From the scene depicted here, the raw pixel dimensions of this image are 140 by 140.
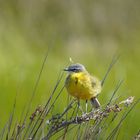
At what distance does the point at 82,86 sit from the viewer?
10.2 feet

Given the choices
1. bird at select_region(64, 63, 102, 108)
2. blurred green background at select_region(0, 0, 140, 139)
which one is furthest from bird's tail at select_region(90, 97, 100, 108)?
blurred green background at select_region(0, 0, 140, 139)

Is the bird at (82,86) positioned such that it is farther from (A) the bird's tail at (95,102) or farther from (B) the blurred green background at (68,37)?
(B) the blurred green background at (68,37)

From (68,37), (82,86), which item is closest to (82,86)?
(82,86)

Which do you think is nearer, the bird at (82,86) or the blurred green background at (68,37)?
the bird at (82,86)

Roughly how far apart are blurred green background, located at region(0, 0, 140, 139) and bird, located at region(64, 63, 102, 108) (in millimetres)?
1767

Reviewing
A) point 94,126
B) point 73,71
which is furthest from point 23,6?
point 94,126

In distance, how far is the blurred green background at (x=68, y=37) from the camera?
5473mm

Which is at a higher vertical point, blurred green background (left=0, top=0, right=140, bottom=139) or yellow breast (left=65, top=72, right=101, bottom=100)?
blurred green background (left=0, top=0, right=140, bottom=139)

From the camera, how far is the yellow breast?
303 cm

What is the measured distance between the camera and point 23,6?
24.3ft

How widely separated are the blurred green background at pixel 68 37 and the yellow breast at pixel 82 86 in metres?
1.81

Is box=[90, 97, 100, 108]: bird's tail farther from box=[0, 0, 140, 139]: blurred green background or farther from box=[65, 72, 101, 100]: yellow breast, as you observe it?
box=[0, 0, 140, 139]: blurred green background

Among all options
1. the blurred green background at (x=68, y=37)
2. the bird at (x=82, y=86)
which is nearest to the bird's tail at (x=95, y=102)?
the bird at (x=82, y=86)

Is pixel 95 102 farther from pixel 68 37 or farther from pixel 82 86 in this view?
pixel 68 37
